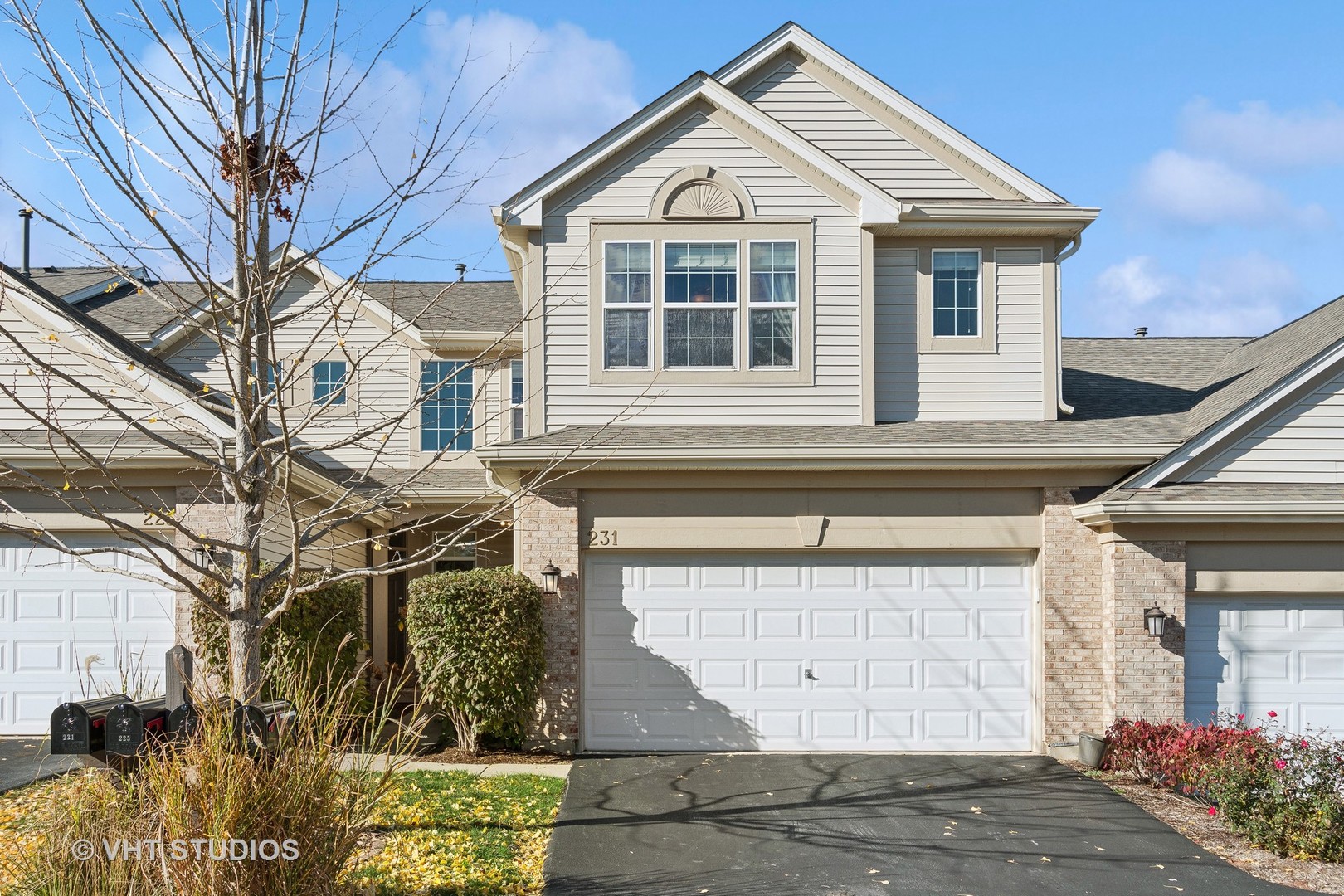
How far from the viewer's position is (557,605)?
12.9m

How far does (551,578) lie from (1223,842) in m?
7.13

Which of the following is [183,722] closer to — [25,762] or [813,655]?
[25,762]

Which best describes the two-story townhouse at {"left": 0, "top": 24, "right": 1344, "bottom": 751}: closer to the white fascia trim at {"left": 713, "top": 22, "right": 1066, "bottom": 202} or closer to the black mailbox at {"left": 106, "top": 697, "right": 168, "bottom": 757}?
the white fascia trim at {"left": 713, "top": 22, "right": 1066, "bottom": 202}

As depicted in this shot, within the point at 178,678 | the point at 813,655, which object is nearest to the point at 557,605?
the point at 813,655

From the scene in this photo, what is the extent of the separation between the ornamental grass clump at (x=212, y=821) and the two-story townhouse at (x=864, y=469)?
5.98m

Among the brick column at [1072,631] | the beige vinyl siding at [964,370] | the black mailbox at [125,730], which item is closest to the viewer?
the black mailbox at [125,730]

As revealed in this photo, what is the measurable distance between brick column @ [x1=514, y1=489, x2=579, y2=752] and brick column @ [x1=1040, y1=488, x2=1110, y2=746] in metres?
5.33

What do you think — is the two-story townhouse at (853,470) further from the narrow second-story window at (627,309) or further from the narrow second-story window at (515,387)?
the narrow second-story window at (515,387)

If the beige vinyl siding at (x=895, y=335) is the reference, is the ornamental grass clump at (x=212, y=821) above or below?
below

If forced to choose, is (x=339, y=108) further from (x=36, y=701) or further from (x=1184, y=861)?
(x=36, y=701)

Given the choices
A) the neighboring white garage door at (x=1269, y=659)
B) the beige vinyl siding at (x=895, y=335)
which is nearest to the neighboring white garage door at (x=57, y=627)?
the beige vinyl siding at (x=895, y=335)

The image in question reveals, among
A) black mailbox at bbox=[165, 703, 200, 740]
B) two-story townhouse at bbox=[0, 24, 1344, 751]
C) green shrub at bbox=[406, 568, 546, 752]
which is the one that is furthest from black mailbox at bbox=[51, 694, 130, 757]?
green shrub at bbox=[406, 568, 546, 752]

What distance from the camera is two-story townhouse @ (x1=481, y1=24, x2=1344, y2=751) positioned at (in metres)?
12.4

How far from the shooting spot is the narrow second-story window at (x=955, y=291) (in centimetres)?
1409
